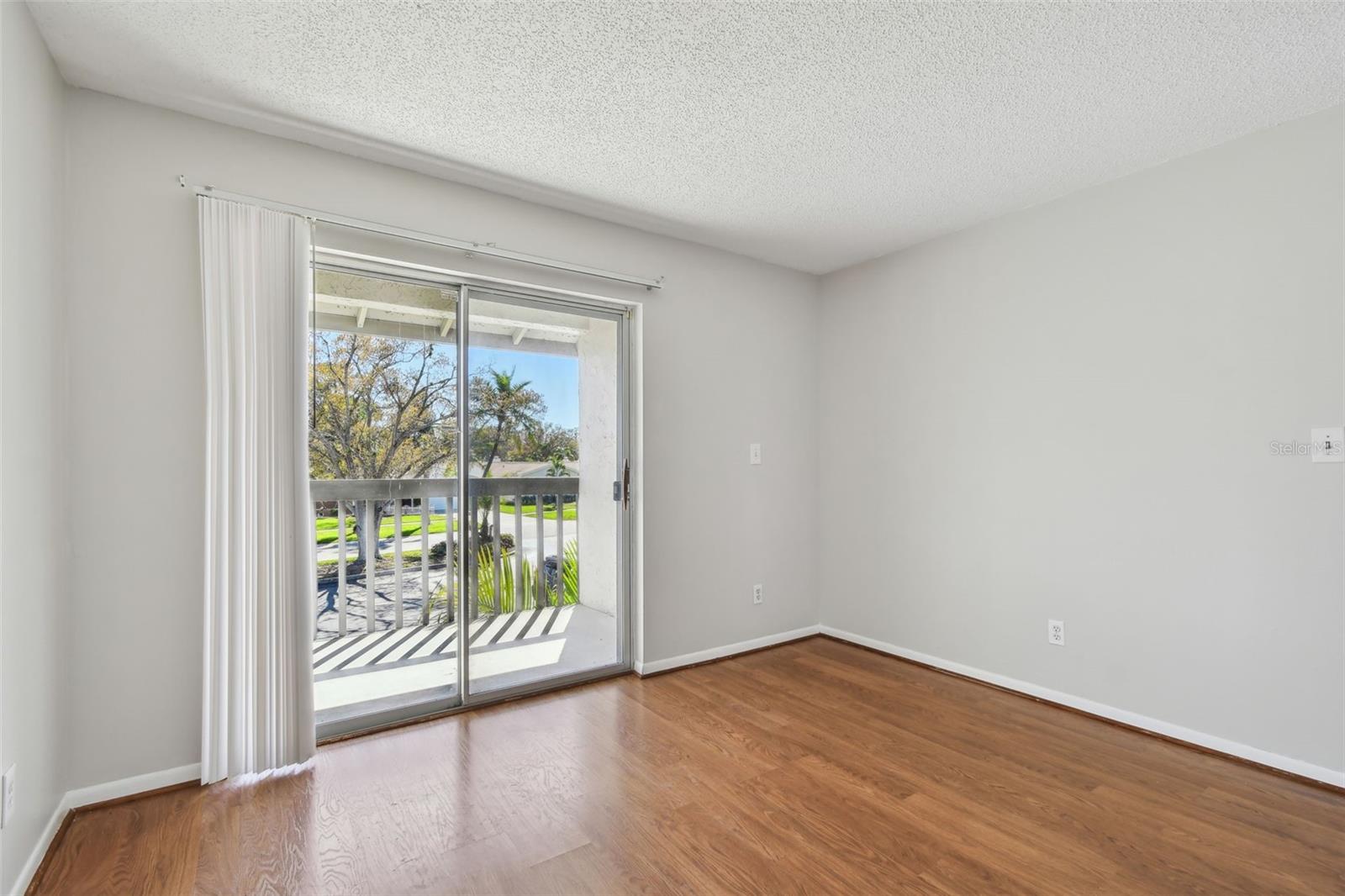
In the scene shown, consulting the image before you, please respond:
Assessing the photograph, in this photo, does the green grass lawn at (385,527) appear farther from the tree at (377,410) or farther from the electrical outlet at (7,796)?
the electrical outlet at (7,796)

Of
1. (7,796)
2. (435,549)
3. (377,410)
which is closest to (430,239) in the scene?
(377,410)

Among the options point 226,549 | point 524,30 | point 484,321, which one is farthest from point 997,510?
point 226,549

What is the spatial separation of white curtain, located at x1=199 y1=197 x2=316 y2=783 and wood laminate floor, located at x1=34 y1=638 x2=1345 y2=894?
240 mm

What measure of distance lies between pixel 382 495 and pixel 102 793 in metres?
1.35

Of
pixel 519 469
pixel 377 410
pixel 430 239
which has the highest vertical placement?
pixel 430 239

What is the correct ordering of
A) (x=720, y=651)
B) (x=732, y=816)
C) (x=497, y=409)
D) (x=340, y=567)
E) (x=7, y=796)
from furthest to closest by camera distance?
1. (x=720, y=651)
2. (x=497, y=409)
3. (x=340, y=567)
4. (x=732, y=816)
5. (x=7, y=796)

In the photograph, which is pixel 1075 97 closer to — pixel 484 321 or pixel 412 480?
pixel 484 321

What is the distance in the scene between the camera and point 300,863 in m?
1.81

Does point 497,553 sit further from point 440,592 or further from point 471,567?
point 440,592

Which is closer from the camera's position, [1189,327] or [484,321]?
[1189,327]

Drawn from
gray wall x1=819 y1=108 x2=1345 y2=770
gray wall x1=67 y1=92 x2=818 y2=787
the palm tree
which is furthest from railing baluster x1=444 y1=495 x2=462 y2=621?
gray wall x1=819 y1=108 x2=1345 y2=770

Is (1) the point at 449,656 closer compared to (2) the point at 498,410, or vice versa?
(1) the point at 449,656

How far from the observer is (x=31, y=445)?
5.88ft

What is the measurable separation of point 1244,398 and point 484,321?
3329 millimetres
